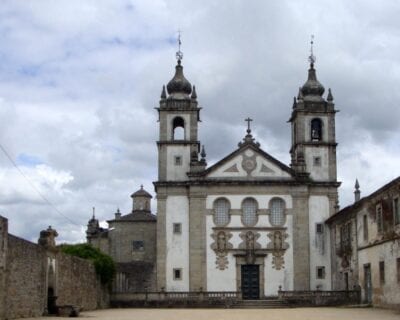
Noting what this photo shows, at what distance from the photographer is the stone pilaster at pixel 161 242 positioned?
167 feet

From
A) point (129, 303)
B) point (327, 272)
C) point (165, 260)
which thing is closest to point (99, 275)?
point (129, 303)

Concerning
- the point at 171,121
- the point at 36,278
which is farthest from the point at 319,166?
the point at 36,278

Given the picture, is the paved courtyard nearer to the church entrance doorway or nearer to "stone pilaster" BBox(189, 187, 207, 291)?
"stone pilaster" BBox(189, 187, 207, 291)

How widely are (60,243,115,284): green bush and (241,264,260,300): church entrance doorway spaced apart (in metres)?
9.85

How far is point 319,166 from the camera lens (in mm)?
53781

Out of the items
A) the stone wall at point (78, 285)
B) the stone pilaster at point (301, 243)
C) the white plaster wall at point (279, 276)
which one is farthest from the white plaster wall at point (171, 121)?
the stone wall at point (78, 285)

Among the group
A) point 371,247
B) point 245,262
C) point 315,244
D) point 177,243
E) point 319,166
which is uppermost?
point 319,166

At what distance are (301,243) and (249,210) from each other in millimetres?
4258

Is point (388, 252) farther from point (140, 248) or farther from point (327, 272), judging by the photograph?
point (140, 248)

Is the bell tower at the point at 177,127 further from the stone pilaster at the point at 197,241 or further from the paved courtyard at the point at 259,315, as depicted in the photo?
the paved courtyard at the point at 259,315

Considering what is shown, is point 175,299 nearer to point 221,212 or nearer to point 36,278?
point 221,212

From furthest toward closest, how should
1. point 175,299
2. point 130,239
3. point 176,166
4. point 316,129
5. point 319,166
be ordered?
1. point 130,239
2. point 316,129
3. point 319,166
4. point 176,166
5. point 175,299

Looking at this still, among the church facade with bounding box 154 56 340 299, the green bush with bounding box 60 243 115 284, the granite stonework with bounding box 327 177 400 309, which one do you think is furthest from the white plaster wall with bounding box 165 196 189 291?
the granite stonework with bounding box 327 177 400 309

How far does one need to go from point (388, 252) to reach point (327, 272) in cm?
1467
